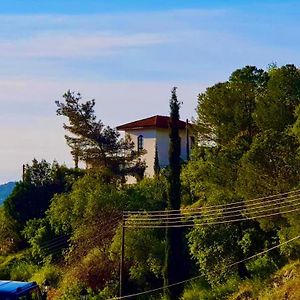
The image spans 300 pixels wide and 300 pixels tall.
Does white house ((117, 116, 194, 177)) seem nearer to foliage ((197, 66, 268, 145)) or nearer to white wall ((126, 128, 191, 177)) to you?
white wall ((126, 128, 191, 177))

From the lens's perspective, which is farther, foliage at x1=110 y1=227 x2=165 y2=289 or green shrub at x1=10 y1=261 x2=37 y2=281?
green shrub at x1=10 y1=261 x2=37 y2=281

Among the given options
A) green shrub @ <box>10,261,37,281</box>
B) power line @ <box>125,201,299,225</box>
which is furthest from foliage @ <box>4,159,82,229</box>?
power line @ <box>125,201,299,225</box>

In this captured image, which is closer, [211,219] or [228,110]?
[211,219]

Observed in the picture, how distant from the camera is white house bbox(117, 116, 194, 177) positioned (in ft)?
182

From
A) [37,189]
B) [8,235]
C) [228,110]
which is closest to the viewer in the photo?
[228,110]

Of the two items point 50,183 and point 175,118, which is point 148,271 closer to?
point 175,118

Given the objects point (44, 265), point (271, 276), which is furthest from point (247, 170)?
point (44, 265)

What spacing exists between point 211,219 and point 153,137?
91.0 feet

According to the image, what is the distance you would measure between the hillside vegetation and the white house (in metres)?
11.4

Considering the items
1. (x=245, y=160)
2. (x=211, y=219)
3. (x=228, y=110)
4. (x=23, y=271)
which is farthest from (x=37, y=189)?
(x=245, y=160)

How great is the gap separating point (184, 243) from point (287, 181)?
908cm

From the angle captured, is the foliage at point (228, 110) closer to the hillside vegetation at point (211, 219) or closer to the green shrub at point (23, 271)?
A: the hillside vegetation at point (211, 219)

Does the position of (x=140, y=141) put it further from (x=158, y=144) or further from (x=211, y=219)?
(x=211, y=219)

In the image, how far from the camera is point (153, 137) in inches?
2219
